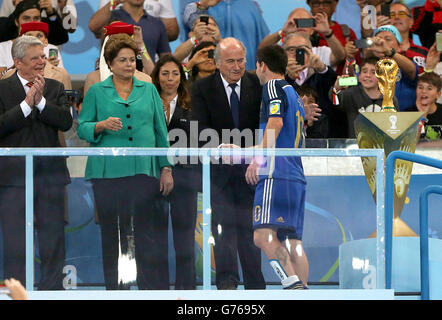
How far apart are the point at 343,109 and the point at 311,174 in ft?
7.17

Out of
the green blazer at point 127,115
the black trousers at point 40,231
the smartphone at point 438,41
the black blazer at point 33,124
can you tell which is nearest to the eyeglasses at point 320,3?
the smartphone at point 438,41

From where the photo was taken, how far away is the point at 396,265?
23.9 feet

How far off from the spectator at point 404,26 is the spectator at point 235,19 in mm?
1313

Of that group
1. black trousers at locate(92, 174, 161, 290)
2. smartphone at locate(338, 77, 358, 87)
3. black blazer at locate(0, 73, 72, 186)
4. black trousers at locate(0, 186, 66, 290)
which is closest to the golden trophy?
smartphone at locate(338, 77, 358, 87)

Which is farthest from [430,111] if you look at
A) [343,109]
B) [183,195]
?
[183,195]

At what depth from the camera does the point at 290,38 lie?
30.5ft

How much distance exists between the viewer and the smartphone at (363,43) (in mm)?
9523

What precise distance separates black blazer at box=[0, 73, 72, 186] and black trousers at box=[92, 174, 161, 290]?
0.34 metres

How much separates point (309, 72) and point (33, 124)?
3.02 metres

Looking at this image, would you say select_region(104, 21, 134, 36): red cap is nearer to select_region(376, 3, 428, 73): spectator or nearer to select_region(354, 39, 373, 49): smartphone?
select_region(354, 39, 373, 49): smartphone

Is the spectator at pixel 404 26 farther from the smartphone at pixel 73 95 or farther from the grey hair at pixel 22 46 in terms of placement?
the grey hair at pixel 22 46

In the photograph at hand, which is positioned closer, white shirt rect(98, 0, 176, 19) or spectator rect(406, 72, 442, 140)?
spectator rect(406, 72, 442, 140)

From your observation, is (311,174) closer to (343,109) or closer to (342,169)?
(342,169)

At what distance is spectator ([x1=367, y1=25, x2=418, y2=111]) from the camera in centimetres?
944
